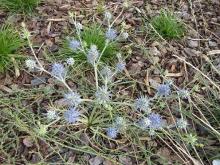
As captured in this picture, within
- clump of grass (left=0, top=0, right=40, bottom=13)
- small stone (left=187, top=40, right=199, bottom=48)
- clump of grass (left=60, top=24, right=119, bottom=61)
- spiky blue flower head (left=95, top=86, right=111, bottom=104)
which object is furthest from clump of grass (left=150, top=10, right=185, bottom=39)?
spiky blue flower head (left=95, top=86, right=111, bottom=104)

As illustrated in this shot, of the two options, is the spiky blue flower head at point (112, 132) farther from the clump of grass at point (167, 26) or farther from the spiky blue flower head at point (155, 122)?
the clump of grass at point (167, 26)

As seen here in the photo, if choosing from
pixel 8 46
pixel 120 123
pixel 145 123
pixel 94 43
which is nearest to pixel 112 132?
pixel 120 123

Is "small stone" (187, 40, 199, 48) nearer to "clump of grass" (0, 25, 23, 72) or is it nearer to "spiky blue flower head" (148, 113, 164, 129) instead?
"spiky blue flower head" (148, 113, 164, 129)

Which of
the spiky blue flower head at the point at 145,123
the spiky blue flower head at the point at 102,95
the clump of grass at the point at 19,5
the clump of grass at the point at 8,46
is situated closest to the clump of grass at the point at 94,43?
the clump of grass at the point at 8,46

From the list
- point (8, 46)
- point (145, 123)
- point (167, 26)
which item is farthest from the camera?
point (167, 26)

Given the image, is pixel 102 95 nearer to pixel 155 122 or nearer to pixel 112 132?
pixel 112 132

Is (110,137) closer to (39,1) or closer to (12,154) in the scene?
(12,154)
